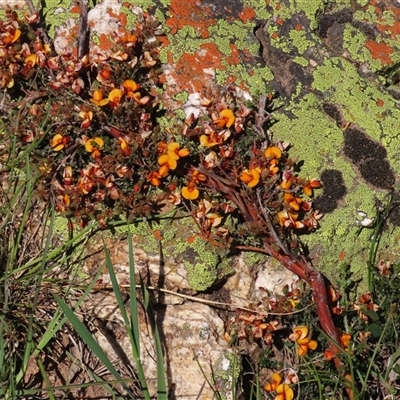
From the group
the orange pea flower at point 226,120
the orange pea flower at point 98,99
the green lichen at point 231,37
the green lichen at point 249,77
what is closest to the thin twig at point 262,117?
the green lichen at point 249,77

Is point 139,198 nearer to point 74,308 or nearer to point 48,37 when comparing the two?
point 74,308

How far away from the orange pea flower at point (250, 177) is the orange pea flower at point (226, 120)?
281 millimetres

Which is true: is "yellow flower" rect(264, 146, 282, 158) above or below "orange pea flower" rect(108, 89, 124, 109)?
above

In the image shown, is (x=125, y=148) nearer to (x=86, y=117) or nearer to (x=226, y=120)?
(x=86, y=117)

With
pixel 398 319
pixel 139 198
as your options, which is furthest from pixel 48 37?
pixel 398 319

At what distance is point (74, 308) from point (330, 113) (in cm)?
186

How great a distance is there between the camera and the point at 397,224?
12.0 ft

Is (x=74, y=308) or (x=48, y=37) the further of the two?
(x=48, y=37)

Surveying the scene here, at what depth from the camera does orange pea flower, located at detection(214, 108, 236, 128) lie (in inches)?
132

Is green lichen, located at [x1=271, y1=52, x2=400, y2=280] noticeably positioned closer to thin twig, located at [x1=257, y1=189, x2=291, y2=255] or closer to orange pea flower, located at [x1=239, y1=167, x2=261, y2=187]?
thin twig, located at [x1=257, y1=189, x2=291, y2=255]

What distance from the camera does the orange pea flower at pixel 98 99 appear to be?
10.8 ft

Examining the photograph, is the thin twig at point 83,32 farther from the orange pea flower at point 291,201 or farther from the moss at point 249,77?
the orange pea flower at point 291,201

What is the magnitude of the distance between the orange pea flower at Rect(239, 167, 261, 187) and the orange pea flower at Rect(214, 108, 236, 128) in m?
0.28

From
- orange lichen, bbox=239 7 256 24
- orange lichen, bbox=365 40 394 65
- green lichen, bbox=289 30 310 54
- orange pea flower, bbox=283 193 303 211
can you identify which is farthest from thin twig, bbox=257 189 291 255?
orange lichen, bbox=365 40 394 65
